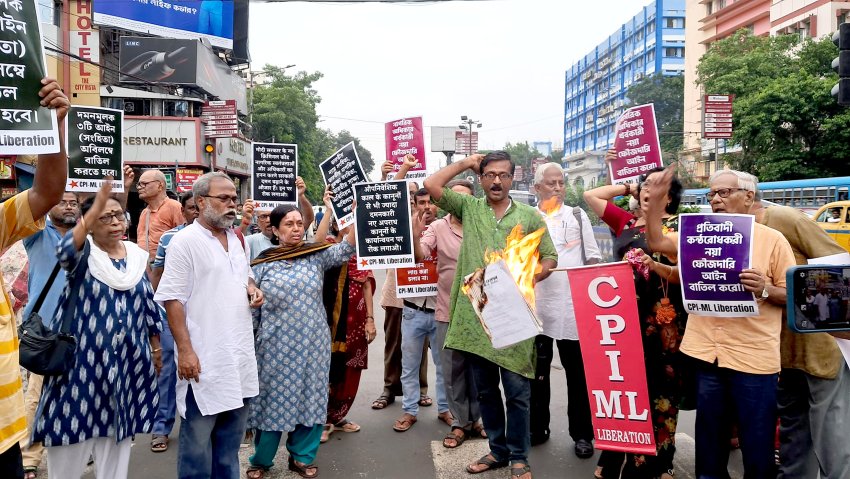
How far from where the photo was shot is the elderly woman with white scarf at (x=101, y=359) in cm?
365

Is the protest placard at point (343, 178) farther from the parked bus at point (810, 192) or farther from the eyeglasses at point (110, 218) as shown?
the parked bus at point (810, 192)

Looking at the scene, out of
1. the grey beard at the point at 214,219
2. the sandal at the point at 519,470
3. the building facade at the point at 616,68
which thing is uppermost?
the building facade at the point at 616,68

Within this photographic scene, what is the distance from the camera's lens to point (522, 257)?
4.44 metres

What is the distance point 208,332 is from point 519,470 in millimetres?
2137

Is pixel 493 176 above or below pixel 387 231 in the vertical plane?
above

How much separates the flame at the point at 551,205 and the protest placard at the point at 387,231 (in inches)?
44.2

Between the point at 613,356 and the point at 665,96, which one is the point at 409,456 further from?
the point at 665,96

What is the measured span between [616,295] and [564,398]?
2.91m

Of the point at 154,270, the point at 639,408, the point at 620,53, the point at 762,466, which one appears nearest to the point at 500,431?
the point at 639,408

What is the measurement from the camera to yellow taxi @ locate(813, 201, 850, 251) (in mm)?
18359

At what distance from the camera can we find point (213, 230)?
3924 millimetres

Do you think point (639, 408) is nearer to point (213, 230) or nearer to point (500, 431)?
point (500, 431)

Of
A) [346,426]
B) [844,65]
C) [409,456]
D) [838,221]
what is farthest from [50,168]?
[838,221]

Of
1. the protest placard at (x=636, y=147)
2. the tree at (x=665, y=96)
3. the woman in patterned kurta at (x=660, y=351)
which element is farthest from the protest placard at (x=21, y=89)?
the tree at (x=665, y=96)
